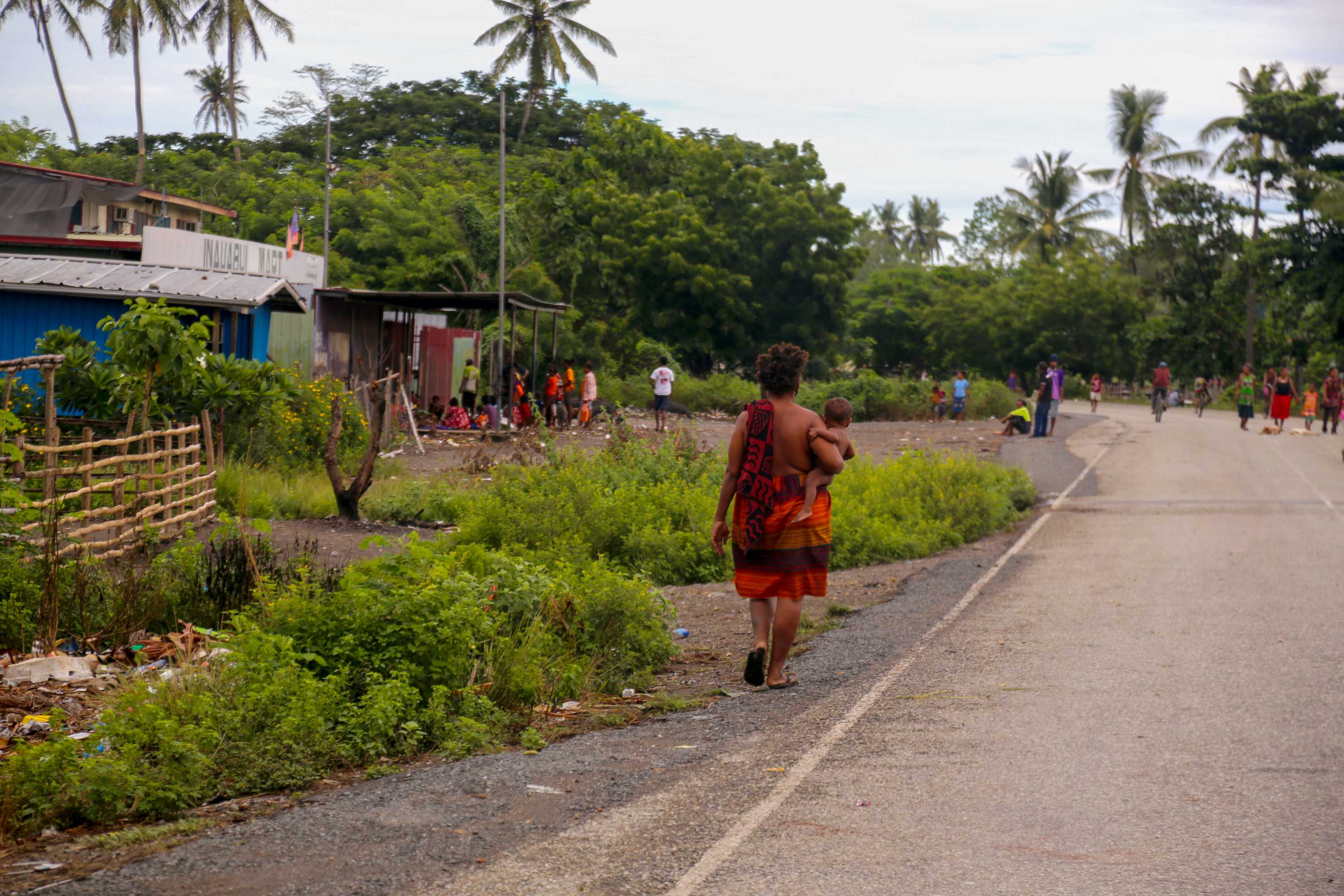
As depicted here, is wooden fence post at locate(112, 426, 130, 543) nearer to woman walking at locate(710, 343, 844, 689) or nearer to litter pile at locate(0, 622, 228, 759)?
litter pile at locate(0, 622, 228, 759)

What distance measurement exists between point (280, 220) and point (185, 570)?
116ft

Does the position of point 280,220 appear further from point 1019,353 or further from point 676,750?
point 676,750

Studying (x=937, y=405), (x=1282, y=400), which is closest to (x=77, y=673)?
(x=1282, y=400)

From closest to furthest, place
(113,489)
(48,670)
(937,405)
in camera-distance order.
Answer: (48,670)
(113,489)
(937,405)

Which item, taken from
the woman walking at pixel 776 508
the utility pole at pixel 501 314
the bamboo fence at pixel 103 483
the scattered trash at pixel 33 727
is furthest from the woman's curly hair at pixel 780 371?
the utility pole at pixel 501 314

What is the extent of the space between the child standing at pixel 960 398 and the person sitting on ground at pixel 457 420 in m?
17.8

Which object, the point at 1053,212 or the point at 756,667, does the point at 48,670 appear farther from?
the point at 1053,212

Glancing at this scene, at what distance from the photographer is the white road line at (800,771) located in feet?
14.2

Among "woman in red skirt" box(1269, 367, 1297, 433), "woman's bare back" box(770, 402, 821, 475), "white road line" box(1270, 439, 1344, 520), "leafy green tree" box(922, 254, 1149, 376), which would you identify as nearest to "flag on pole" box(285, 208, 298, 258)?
"white road line" box(1270, 439, 1344, 520)

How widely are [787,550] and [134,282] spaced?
1548cm

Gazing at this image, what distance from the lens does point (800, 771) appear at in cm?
554

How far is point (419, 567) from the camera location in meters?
7.18

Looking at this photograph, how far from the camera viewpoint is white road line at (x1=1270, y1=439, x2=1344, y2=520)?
17.4 meters

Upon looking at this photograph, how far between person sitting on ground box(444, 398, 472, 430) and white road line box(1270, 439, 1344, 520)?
1592 centimetres
